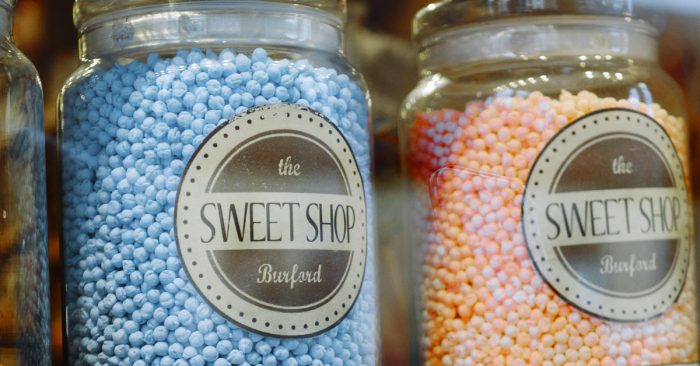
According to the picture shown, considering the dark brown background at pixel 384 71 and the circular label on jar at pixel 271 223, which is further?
the dark brown background at pixel 384 71

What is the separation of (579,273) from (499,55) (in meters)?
0.17

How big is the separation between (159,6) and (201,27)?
32 mm

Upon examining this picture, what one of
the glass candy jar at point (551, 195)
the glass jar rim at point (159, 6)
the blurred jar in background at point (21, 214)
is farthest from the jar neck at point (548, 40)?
the blurred jar in background at point (21, 214)

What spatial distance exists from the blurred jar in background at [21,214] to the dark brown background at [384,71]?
0.11m

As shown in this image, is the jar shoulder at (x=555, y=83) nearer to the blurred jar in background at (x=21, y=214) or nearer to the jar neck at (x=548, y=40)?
the jar neck at (x=548, y=40)

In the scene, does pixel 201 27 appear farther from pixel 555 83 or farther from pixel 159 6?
pixel 555 83

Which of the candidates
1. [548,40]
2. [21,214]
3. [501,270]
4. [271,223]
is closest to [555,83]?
[548,40]

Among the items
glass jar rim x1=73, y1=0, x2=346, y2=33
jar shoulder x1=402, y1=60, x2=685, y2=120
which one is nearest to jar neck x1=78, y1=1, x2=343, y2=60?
glass jar rim x1=73, y1=0, x2=346, y2=33

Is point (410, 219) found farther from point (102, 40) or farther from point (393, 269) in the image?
point (102, 40)

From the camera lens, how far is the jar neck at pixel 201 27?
2.16ft

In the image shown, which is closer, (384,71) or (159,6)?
(159,6)

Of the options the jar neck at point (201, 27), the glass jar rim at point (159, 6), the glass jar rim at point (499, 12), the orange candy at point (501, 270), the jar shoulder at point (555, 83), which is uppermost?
the glass jar rim at point (499, 12)

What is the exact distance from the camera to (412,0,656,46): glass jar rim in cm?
76

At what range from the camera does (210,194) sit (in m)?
0.62
